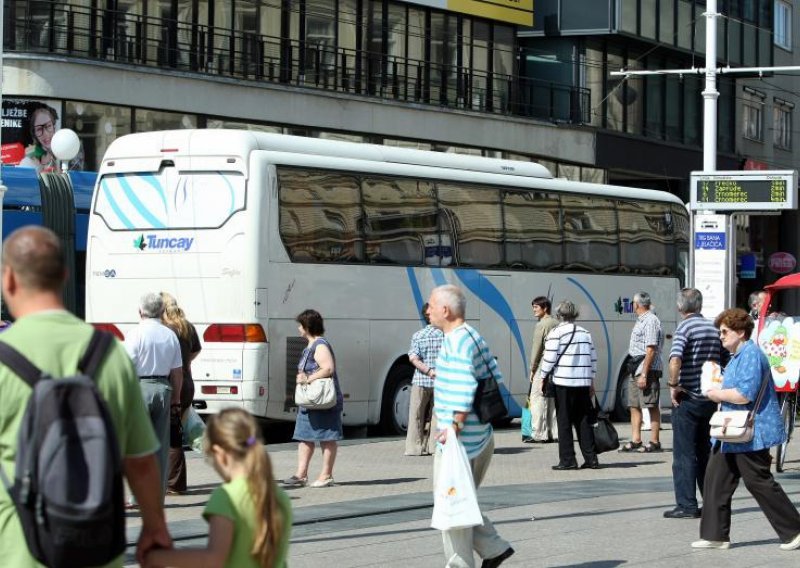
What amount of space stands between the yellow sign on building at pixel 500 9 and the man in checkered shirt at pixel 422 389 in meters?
21.3

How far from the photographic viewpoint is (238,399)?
18.5 m

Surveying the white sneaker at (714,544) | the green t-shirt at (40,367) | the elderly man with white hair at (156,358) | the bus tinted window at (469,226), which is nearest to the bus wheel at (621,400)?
the bus tinted window at (469,226)

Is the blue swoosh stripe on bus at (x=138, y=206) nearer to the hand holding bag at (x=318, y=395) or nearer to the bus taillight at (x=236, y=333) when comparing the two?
the bus taillight at (x=236, y=333)

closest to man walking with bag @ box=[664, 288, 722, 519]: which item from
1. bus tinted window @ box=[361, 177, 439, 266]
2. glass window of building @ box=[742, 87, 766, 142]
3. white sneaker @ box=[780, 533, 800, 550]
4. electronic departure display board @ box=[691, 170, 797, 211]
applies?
white sneaker @ box=[780, 533, 800, 550]

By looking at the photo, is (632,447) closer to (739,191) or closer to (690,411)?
(739,191)

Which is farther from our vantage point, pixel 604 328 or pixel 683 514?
pixel 604 328

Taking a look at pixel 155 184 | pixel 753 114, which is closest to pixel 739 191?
pixel 155 184

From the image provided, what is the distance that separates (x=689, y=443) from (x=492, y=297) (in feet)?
34.7

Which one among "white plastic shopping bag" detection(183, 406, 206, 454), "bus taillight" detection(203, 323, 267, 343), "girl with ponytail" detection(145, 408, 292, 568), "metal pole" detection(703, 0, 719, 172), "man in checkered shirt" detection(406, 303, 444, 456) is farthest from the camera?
"metal pole" detection(703, 0, 719, 172)

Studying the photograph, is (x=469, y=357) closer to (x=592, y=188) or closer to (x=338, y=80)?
(x=592, y=188)

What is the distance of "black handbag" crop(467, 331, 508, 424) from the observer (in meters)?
9.06

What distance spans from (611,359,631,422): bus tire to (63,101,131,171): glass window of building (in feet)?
37.8

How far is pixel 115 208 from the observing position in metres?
19.7

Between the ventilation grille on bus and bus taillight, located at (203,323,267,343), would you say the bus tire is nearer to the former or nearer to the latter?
the ventilation grille on bus
